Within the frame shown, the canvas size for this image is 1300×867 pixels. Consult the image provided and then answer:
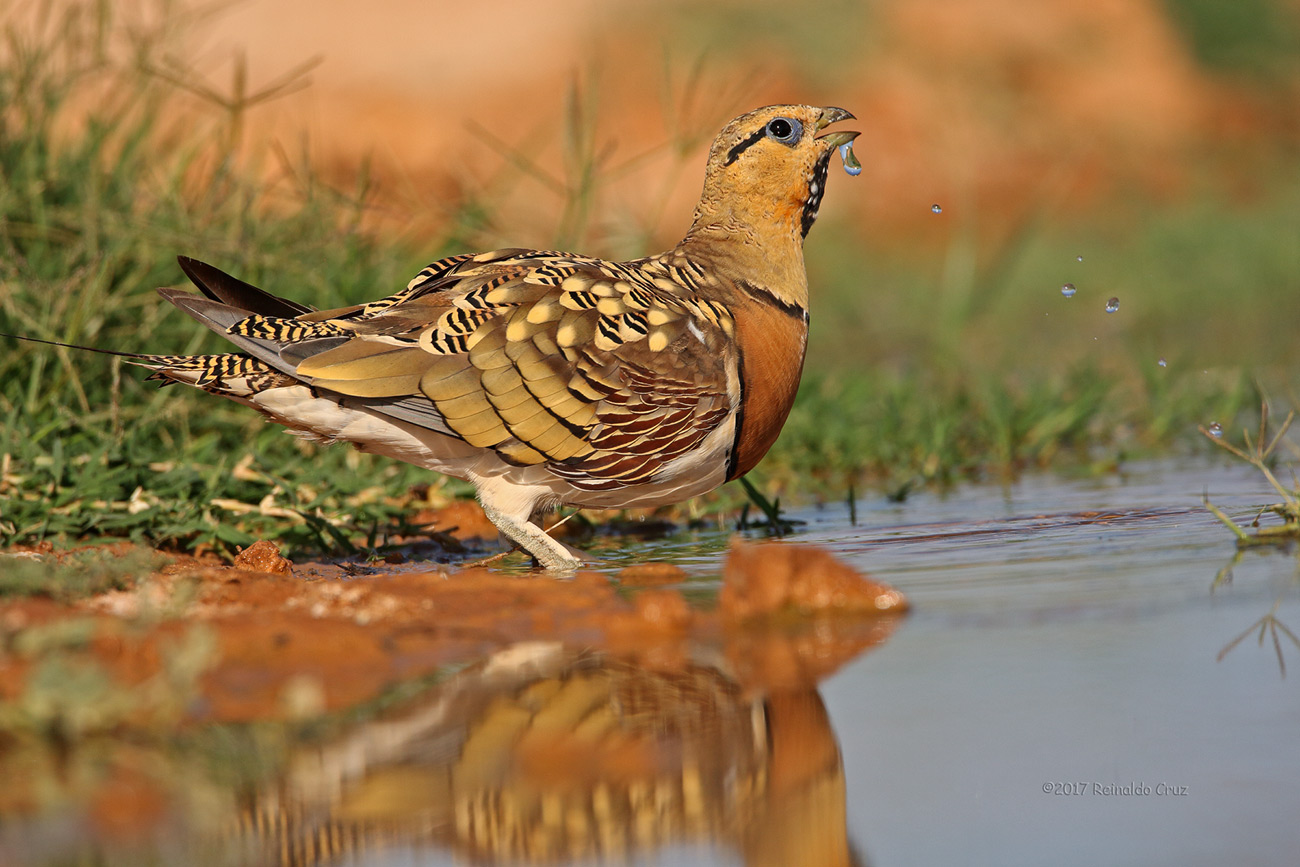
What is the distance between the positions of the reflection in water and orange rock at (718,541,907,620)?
441mm

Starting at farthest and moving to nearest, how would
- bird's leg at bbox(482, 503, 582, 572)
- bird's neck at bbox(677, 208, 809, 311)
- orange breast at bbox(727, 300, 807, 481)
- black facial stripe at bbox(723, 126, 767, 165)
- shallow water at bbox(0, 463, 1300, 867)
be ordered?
black facial stripe at bbox(723, 126, 767, 165) < bird's neck at bbox(677, 208, 809, 311) < orange breast at bbox(727, 300, 807, 481) < bird's leg at bbox(482, 503, 582, 572) < shallow water at bbox(0, 463, 1300, 867)

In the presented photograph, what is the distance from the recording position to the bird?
13.4 ft

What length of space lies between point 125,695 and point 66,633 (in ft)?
1.05

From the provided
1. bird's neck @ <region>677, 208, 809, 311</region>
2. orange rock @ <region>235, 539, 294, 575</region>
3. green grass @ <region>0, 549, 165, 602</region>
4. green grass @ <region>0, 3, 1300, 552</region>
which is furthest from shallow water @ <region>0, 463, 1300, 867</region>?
green grass @ <region>0, 3, 1300, 552</region>

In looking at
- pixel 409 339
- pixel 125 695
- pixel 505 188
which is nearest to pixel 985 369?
pixel 505 188

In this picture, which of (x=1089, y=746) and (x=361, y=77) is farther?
(x=361, y=77)

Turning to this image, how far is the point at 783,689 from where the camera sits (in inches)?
107

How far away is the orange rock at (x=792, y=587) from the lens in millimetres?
3234

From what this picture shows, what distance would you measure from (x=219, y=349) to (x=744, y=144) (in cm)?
225

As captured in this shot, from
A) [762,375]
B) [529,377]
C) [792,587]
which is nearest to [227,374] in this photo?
[529,377]

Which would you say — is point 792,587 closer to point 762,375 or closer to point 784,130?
point 762,375

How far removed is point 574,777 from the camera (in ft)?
7.59

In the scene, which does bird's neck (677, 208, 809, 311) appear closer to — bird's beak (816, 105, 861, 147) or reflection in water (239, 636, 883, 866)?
bird's beak (816, 105, 861, 147)

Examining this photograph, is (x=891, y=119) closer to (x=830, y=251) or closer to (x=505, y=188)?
(x=830, y=251)
